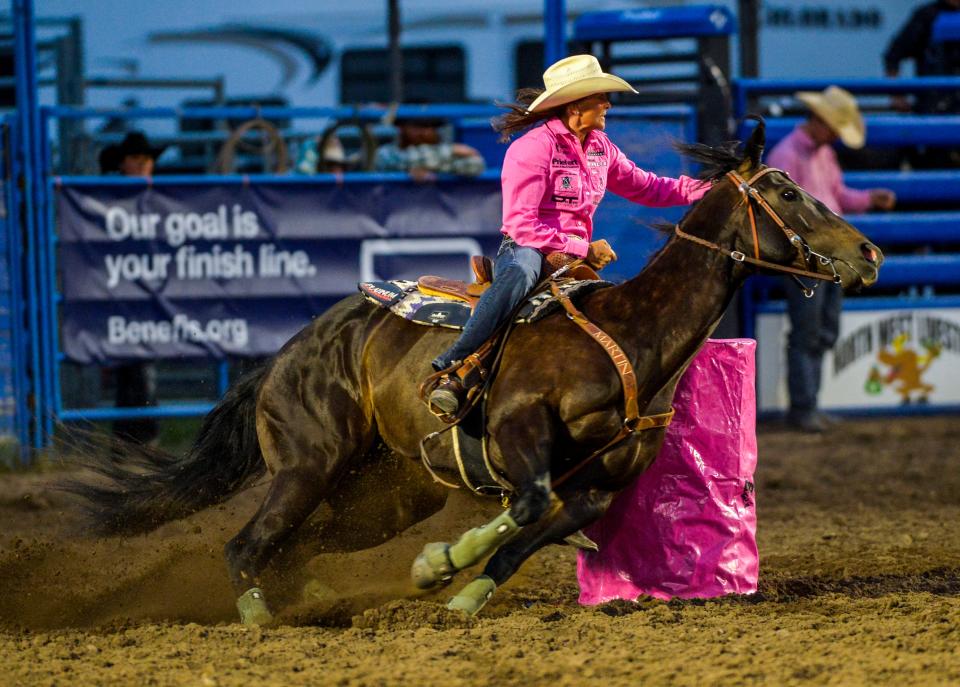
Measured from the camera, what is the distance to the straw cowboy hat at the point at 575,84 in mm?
4863

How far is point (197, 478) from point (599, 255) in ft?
6.26

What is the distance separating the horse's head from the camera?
4609 mm

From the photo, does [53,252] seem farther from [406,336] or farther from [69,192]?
[406,336]

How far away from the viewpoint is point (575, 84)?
4.86 metres

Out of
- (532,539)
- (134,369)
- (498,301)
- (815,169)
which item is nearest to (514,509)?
(532,539)

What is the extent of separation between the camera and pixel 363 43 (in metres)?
13.7

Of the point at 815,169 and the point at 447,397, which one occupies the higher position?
the point at 815,169

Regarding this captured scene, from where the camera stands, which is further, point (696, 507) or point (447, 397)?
point (696, 507)

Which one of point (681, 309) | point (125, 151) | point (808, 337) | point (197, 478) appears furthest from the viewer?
point (808, 337)

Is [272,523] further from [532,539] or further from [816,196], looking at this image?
[816,196]

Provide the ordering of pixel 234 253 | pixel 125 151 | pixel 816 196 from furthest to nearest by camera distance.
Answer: pixel 816 196, pixel 125 151, pixel 234 253

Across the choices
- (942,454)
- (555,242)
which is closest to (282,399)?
(555,242)

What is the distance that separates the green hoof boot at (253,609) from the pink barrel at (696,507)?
1253 millimetres

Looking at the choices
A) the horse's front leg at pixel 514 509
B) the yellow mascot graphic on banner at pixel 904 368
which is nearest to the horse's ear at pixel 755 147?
the horse's front leg at pixel 514 509
